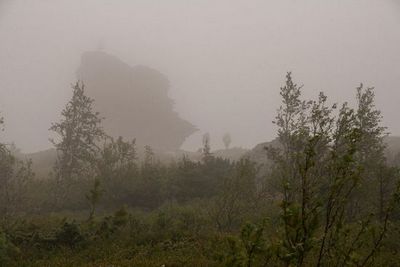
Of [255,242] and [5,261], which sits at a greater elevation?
[255,242]

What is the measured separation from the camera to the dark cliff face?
80.0 meters

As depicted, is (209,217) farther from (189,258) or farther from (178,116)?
(178,116)

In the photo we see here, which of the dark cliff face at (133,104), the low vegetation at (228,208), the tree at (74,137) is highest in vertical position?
the dark cliff face at (133,104)

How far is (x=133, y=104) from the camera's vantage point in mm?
82438

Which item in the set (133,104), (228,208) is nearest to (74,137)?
(228,208)

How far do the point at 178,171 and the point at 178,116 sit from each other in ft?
193

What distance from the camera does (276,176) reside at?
18.1 meters

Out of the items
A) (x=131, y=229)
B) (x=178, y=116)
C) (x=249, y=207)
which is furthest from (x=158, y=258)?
(x=178, y=116)

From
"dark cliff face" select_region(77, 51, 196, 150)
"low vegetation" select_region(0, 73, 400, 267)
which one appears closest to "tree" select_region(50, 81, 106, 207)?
"low vegetation" select_region(0, 73, 400, 267)

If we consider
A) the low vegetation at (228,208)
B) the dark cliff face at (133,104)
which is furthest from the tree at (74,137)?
the dark cliff face at (133,104)

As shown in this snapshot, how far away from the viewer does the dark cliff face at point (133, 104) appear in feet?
262

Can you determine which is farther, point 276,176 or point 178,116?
point 178,116

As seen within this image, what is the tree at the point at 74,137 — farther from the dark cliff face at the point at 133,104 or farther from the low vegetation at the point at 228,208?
the dark cliff face at the point at 133,104

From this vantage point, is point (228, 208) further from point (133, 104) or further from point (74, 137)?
point (133, 104)
